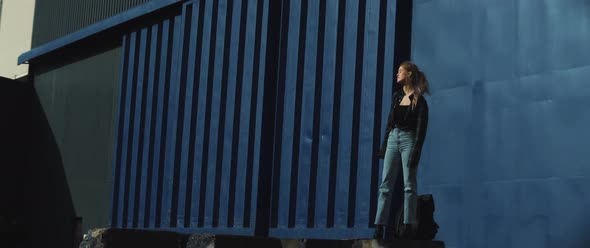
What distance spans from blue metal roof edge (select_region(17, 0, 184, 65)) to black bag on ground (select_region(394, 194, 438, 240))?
8.97 metres

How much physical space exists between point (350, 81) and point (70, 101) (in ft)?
31.5

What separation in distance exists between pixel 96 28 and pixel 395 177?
39.4ft

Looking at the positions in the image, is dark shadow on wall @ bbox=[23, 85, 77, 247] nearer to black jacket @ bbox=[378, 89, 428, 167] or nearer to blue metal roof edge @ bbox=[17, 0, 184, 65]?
blue metal roof edge @ bbox=[17, 0, 184, 65]

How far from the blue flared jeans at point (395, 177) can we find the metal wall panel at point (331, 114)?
10.6 feet

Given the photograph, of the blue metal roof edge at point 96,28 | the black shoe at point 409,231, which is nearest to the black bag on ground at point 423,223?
the black shoe at point 409,231

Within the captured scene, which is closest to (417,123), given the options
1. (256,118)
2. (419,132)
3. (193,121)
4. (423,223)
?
(419,132)

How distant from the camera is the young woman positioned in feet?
26.8

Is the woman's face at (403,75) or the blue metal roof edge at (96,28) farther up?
the blue metal roof edge at (96,28)

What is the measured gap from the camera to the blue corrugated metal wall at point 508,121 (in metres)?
9.43

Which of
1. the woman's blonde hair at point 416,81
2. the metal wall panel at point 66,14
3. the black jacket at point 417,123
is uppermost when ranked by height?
the metal wall panel at point 66,14

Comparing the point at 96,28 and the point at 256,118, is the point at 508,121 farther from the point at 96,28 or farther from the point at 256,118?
the point at 96,28

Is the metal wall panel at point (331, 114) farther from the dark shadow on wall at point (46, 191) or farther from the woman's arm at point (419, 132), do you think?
the dark shadow on wall at point (46, 191)

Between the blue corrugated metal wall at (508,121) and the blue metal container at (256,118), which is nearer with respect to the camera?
the blue corrugated metal wall at (508,121)

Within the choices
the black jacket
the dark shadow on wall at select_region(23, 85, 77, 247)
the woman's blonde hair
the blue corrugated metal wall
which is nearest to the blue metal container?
the blue corrugated metal wall
